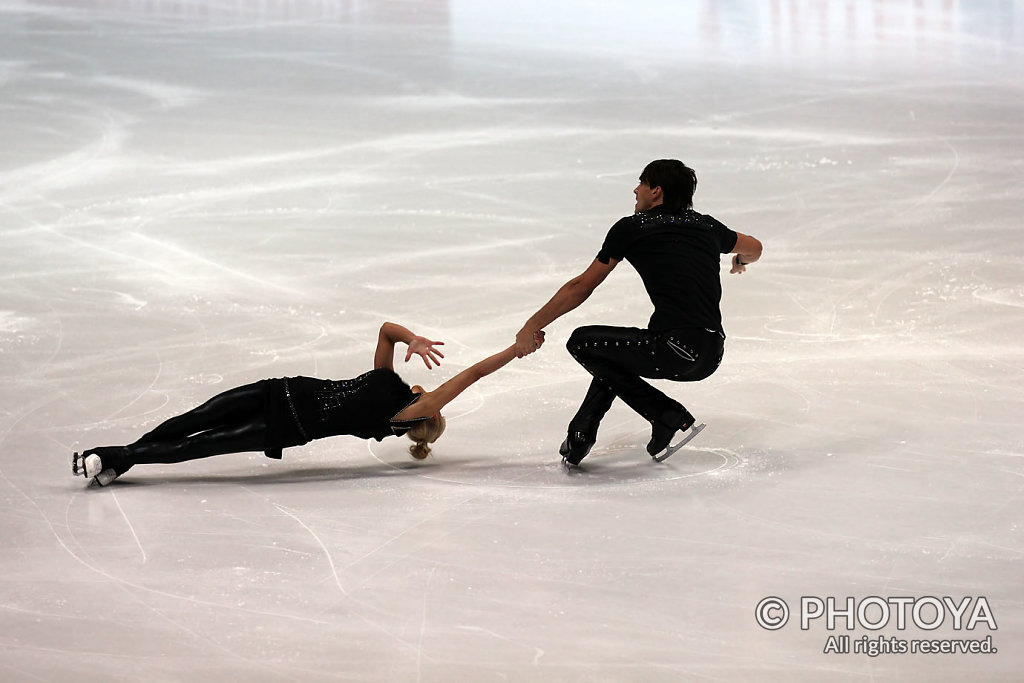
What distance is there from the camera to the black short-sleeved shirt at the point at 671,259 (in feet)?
14.6

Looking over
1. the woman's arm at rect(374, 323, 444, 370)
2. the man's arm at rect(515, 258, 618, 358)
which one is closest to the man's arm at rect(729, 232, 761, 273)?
the man's arm at rect(515, 258, 618, 358)

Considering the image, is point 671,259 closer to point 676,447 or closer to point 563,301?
point 563,301

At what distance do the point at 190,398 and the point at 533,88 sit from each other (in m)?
5.64

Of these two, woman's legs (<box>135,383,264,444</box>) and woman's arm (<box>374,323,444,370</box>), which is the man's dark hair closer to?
woman's arm (<box>374,323,444,370</box>)

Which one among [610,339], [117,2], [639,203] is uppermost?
[117,2]

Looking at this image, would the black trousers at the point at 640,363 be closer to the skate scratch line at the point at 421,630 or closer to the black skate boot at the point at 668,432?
the black skate boot at the point at 668,432

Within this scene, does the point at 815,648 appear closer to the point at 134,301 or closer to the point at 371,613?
the point at 371,613

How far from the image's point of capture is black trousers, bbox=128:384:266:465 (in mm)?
4332

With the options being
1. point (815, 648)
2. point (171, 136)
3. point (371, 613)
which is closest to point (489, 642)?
point (371, 613)

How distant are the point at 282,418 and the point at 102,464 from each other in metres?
0.67

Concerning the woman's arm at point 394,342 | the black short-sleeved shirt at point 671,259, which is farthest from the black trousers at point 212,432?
the black short-sleeved shirt at point 671,259

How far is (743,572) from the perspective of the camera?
3477 millimetres

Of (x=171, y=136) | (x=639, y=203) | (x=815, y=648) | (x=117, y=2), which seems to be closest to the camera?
(x=815, y=648)
